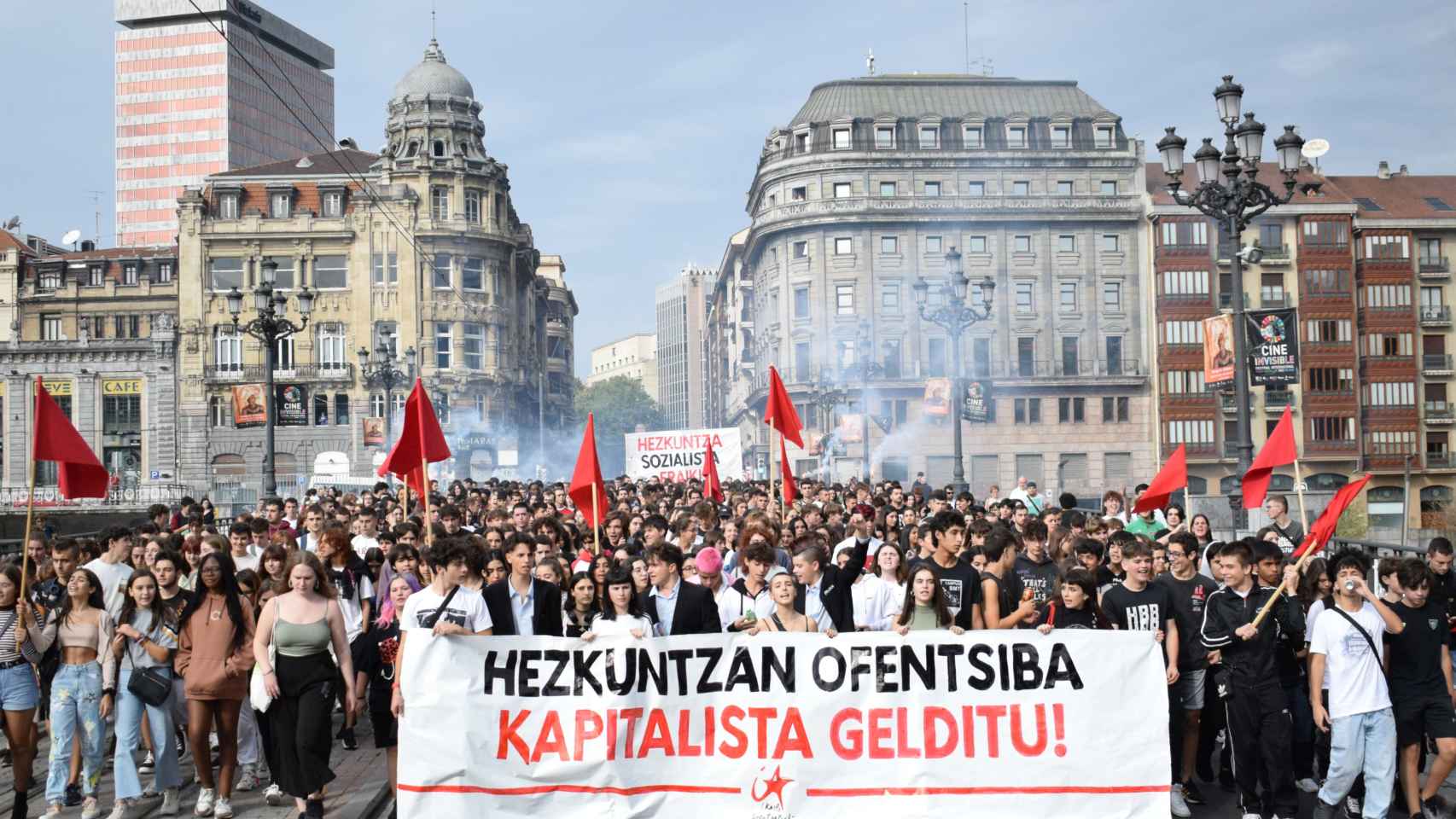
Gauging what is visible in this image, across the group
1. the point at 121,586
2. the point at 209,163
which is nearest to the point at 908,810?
the point at 121,586

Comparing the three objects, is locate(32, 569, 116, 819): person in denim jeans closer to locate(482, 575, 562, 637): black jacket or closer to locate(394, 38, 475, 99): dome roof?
locate(482, 575, 562, 637): black jacket

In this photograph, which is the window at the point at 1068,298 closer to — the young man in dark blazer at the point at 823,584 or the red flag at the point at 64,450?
the young man in dark blazer at the point at 823,584

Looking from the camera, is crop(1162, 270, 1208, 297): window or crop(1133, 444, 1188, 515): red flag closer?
crop(1133, 444, 1188, 515): red flag

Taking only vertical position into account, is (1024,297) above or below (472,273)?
below

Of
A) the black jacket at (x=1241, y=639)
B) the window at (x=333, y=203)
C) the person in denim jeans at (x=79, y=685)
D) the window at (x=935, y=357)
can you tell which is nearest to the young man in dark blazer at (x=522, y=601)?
the person in denim jeans at (x=79, y=685)

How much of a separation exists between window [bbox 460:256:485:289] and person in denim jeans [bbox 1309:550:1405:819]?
66.0 meters

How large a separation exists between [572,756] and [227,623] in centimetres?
263

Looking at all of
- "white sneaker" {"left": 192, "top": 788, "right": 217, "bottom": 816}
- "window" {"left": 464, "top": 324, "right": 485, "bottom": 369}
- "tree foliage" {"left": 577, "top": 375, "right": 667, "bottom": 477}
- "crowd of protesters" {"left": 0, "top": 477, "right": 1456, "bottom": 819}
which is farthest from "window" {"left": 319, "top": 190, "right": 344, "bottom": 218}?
"tree foliage" {"left": 577, "top": 375, "right": 667, "bottom": 477}

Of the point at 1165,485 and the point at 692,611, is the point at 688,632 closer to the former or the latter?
the point at 692,611

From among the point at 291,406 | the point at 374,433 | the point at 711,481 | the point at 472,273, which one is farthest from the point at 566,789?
the point at 472,273

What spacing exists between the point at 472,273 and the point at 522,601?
65.0 meters

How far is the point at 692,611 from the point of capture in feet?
30.1

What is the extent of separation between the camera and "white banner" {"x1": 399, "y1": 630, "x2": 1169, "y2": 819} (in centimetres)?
820

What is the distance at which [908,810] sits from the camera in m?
8.15
